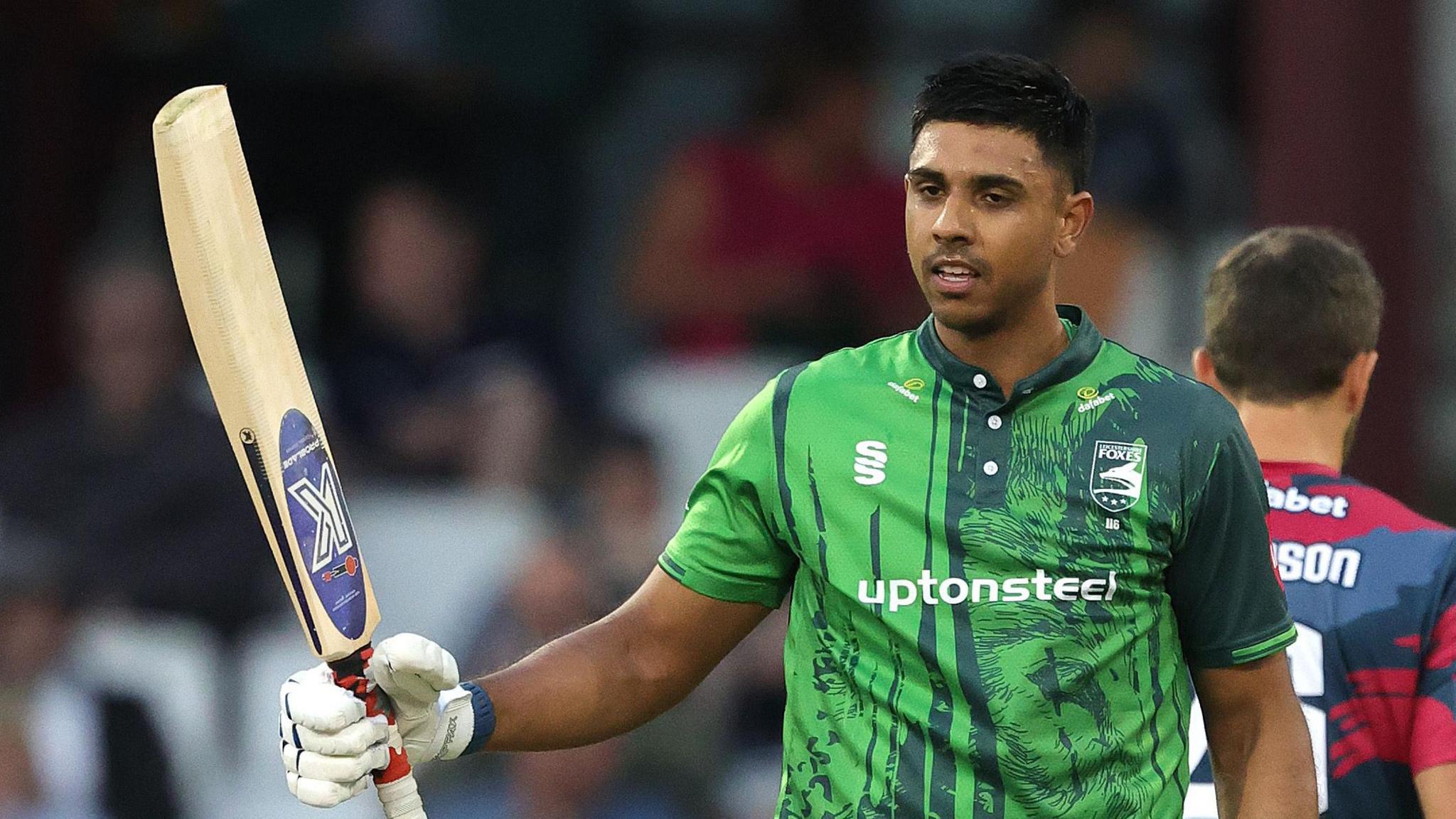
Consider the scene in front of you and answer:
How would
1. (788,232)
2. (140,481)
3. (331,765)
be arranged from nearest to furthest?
(331,765)
(140,481)
(788,232)

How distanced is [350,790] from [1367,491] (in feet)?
4.66

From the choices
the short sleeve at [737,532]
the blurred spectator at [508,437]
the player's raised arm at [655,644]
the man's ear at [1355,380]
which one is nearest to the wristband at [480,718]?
the player's raised arm at [655,644]

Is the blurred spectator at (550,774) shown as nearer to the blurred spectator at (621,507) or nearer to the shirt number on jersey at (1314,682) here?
the blurred spectator at (621,507)

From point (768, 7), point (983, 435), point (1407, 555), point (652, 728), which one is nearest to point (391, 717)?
point (983, 435)

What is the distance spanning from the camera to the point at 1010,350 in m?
2.46

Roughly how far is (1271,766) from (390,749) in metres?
1.03

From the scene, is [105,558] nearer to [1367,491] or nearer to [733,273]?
[733,273]

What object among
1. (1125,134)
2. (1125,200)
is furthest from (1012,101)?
(1125,134)

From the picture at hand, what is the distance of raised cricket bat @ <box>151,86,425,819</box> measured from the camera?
2.29 m

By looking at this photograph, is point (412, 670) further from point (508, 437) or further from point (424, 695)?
point (508, 437)

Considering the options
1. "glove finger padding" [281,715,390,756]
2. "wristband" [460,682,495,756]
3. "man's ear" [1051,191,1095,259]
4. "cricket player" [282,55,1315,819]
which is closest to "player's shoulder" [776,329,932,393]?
"cricket player" [282,55,1315,819]

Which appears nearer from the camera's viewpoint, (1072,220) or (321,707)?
(321,707)

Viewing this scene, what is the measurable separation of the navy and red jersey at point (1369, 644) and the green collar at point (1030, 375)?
40cm

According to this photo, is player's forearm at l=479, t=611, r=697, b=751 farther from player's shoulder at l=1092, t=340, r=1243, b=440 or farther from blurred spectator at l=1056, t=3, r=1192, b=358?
blurred spectator at l=1056, t=3, r=1192, b=358
